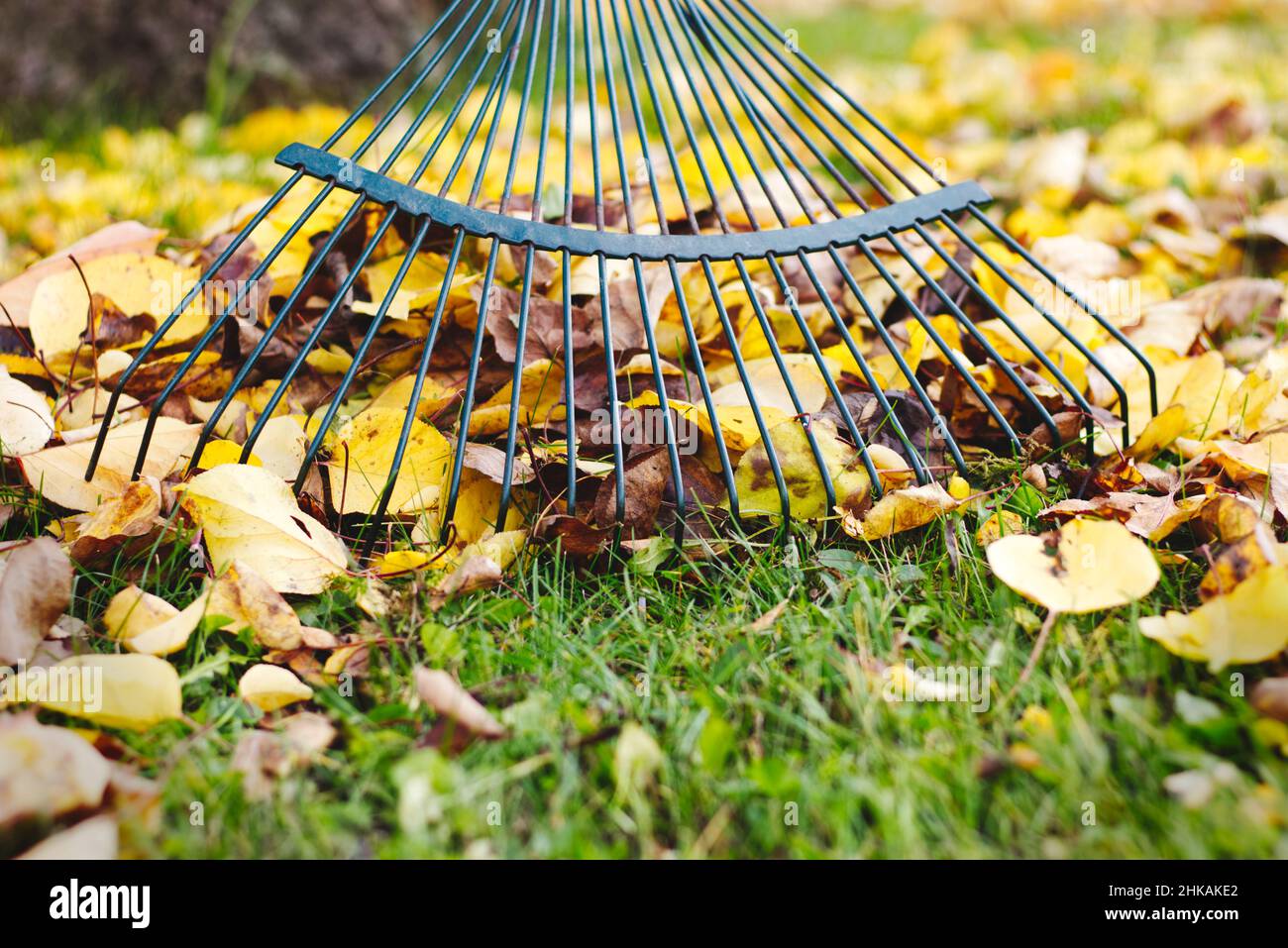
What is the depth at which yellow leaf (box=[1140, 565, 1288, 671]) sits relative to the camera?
1.07m

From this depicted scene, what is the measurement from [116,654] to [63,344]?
32.3 inches

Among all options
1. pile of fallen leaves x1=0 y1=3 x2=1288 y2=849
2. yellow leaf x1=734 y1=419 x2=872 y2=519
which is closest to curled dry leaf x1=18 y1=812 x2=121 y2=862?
pile of fallen leaves x1=0 y1=3 x2=1288 y2=849

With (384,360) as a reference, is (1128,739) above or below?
below

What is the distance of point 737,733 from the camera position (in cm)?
111

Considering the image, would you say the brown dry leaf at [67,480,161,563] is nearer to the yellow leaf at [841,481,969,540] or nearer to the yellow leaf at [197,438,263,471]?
the yellow leaf at [197,438,263,471]

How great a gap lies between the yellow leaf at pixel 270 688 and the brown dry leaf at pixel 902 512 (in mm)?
751

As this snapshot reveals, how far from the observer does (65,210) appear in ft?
8.34

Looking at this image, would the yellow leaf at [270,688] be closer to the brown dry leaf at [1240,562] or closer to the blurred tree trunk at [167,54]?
the brown dry leaf at [1240,562]

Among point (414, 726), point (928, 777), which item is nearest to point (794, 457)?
point (928, 777)

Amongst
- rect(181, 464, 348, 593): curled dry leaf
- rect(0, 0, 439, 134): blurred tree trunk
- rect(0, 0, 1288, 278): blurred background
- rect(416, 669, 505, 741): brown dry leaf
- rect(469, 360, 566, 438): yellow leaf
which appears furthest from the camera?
rect(0, 0, 439, 134): blurred tree trunk

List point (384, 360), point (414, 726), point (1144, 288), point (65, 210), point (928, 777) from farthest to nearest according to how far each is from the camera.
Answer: point (65, 210), point (1144, 288), point (384, 360), point (414, 726), point (928, 777)

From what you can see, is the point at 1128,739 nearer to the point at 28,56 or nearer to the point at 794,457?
the point at 794,457

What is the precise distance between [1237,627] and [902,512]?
1.39 feet

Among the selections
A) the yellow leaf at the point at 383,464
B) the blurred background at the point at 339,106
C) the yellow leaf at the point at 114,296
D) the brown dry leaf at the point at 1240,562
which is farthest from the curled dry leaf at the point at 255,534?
the blurred background at the point at 339,106
